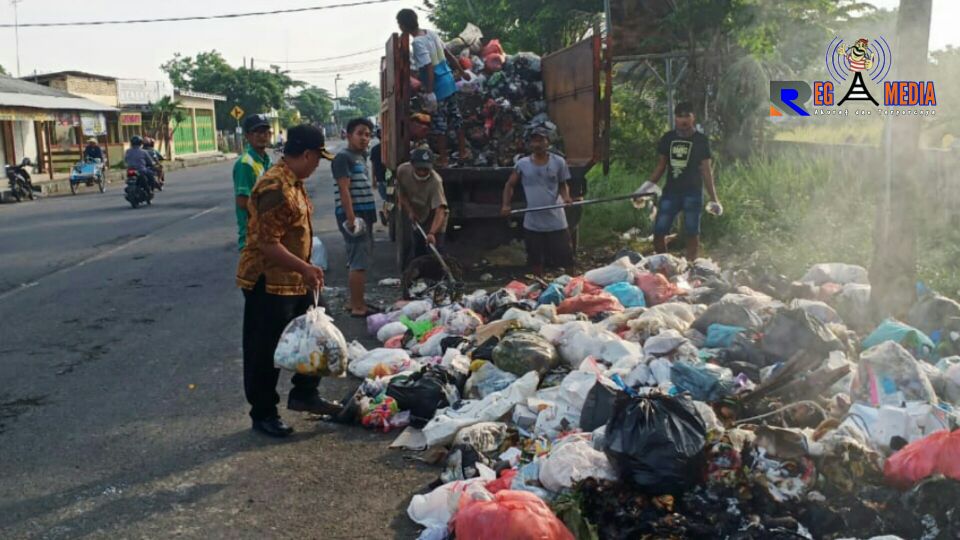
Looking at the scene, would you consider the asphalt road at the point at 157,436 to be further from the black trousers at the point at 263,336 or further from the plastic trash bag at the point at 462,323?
the plastic trash bag at the point at 462,323

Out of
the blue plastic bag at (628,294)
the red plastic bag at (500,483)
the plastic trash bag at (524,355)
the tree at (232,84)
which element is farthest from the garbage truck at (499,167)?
the tree at (232,84)

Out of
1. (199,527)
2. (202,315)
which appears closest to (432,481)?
(199,527)

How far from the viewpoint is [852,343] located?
5.65m

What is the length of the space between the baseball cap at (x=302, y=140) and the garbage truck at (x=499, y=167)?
4.21m

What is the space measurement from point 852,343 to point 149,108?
44286mm

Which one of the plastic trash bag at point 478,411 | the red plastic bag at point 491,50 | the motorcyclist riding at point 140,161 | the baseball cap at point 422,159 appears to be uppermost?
the red plastic bag at point 491,50

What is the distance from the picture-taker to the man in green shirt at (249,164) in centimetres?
585

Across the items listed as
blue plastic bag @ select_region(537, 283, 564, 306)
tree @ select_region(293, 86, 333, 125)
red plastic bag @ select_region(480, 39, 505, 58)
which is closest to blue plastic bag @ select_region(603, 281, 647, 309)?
blue plastic bag @ select_region(537, 283, 564, 306)

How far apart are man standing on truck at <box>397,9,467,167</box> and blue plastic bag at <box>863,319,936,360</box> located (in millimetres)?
5239

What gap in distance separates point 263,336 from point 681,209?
5179mm

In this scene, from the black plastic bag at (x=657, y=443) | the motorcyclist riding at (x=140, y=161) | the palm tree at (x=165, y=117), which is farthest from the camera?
the palm tree at (x=165, y=117)

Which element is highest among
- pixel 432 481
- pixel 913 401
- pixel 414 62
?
pixel 414 62

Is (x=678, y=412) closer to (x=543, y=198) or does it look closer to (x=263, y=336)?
(x=263, y=336)

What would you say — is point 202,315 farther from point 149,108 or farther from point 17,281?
point 149,108
